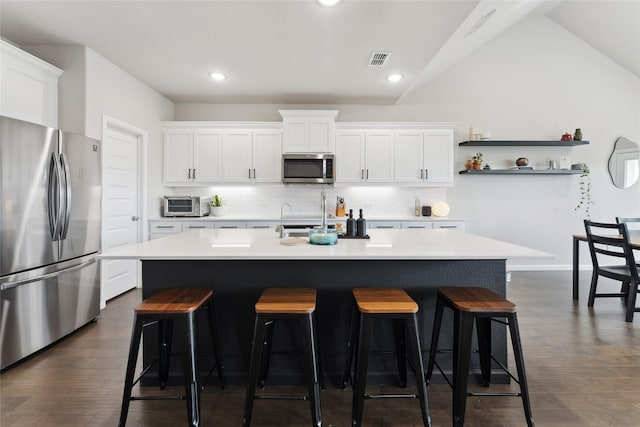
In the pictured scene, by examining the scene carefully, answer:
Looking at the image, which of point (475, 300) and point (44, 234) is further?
point (44, 234)

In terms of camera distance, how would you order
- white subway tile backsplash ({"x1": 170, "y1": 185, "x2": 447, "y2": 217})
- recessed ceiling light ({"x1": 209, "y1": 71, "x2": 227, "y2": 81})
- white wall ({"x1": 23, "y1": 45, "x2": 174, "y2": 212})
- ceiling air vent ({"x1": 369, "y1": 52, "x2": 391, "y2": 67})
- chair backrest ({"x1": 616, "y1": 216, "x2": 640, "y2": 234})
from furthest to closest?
white subway tile backsplash ({"x1": 170, "y1": 185, "x2": 447, "y2": 217}), recessed ceiling light ({"x1": 209, "y1": 71, "x2": 227, "y2": 81}), chair backrest ({"x1": 616, "y1": 216, "x2": 640, "y2": 234}), ceiling air vent ({"x1": 369, "y1": 52, "x2": 391, "y2": 67}), white wall ({"x1": 23, "y1": 45, "x2": 174, "y2": 212})

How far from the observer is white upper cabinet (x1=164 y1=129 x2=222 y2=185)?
506 cm

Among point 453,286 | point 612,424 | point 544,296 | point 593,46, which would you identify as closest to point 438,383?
point 453,286

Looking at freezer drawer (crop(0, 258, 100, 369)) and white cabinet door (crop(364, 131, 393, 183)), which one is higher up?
white cabinet door (crop(364, 131, 393, 183))

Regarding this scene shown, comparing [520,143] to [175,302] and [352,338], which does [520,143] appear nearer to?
[352,338]

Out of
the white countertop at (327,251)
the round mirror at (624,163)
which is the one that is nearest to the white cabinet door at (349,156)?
the white countertop at (327,251)

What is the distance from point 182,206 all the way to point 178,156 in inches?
31.7

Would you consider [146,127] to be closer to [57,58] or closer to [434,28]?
[57,58]

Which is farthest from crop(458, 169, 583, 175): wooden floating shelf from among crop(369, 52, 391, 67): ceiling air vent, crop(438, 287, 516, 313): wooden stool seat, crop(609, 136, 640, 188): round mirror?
crop(438, 287, 516, 313): wooden stool seat

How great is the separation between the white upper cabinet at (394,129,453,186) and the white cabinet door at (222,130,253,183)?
2240mm

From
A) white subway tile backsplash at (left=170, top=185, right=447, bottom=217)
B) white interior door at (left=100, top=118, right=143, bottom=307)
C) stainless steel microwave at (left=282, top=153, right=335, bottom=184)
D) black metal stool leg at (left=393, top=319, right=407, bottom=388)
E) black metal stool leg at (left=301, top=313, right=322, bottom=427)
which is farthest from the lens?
white subway tile backsplash at (left=170, top=185, right=447, bottom=217)

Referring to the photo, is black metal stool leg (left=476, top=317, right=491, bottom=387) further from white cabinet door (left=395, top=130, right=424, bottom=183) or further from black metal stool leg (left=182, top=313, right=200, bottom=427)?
white cabinet door (left=395, top=130, right=424, bottom=183)

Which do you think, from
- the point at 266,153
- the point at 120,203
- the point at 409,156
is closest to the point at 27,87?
the point at 120,203

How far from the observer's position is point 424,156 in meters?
5.08
